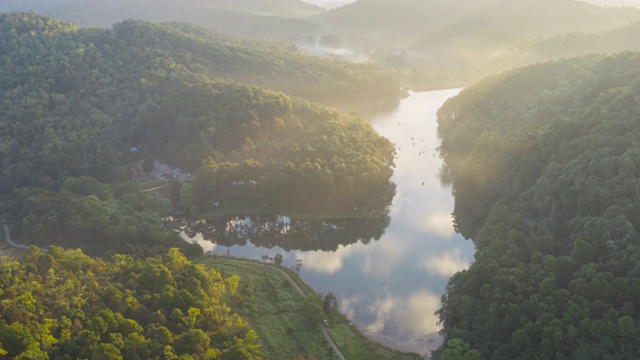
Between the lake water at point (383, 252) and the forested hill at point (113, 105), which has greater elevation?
the forested hill at point (113, 105)

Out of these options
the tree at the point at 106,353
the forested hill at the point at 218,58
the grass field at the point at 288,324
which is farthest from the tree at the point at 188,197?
the forested hill at the point at 218,58

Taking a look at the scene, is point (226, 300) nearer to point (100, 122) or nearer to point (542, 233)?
point (542, 233)

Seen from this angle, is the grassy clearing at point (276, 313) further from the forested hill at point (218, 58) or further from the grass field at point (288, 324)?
the forested hill at point (218, 58)

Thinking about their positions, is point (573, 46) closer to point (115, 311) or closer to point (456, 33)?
point (456, 33)

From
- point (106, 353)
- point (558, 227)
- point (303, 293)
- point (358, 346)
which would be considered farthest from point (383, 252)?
point (106, 353)

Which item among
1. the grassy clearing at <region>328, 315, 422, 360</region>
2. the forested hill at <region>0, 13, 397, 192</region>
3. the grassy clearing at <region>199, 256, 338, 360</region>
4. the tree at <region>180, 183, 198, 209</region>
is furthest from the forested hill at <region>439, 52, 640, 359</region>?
the tree at <region>180, 183, 198, 209</region>

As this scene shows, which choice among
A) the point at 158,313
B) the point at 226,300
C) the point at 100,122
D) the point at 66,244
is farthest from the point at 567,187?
the point at 100,122
